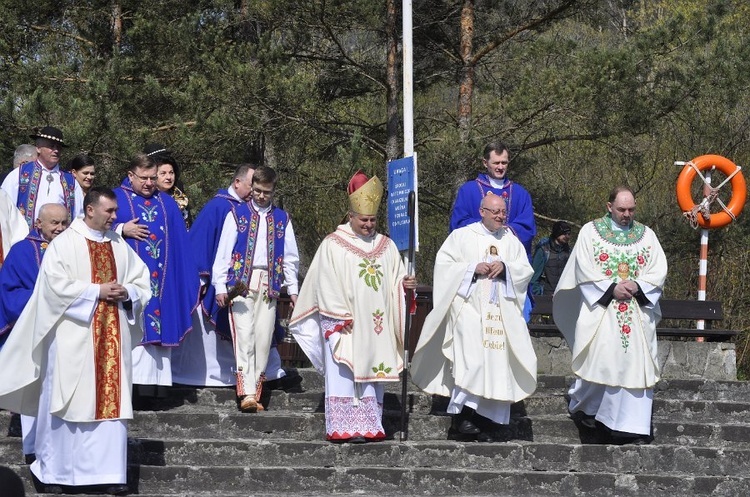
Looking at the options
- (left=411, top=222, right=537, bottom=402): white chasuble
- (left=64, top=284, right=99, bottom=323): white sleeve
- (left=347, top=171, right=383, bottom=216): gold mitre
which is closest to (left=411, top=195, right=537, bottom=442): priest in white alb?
(left=411, top=222, right=537, bottom=402): white chasuble

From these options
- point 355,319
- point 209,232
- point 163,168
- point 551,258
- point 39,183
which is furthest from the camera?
point 551,258

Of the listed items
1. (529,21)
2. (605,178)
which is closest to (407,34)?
(529,21)

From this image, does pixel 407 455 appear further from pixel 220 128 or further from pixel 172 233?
pixel 220 128

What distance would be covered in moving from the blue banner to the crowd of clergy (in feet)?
1.55

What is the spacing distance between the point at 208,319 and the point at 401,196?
1824mm

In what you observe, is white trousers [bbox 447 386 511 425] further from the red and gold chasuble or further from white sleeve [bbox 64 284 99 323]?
white sleeve [bbox 64 284 99 323]

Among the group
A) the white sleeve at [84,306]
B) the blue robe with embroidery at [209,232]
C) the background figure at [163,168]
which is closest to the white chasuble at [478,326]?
the blue robe with embroidery at [209,232]

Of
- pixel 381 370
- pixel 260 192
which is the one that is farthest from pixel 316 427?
pixel 260 192

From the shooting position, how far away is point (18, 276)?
9.34 metres

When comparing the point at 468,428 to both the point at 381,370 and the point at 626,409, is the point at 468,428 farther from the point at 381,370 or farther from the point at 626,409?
the point at 626,409

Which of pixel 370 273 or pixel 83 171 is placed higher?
pixel 83 171

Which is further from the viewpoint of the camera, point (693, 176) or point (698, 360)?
point (693, 176)

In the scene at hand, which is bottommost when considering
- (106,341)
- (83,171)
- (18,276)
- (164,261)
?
(106,341)

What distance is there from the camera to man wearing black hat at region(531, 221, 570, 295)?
551 inches
